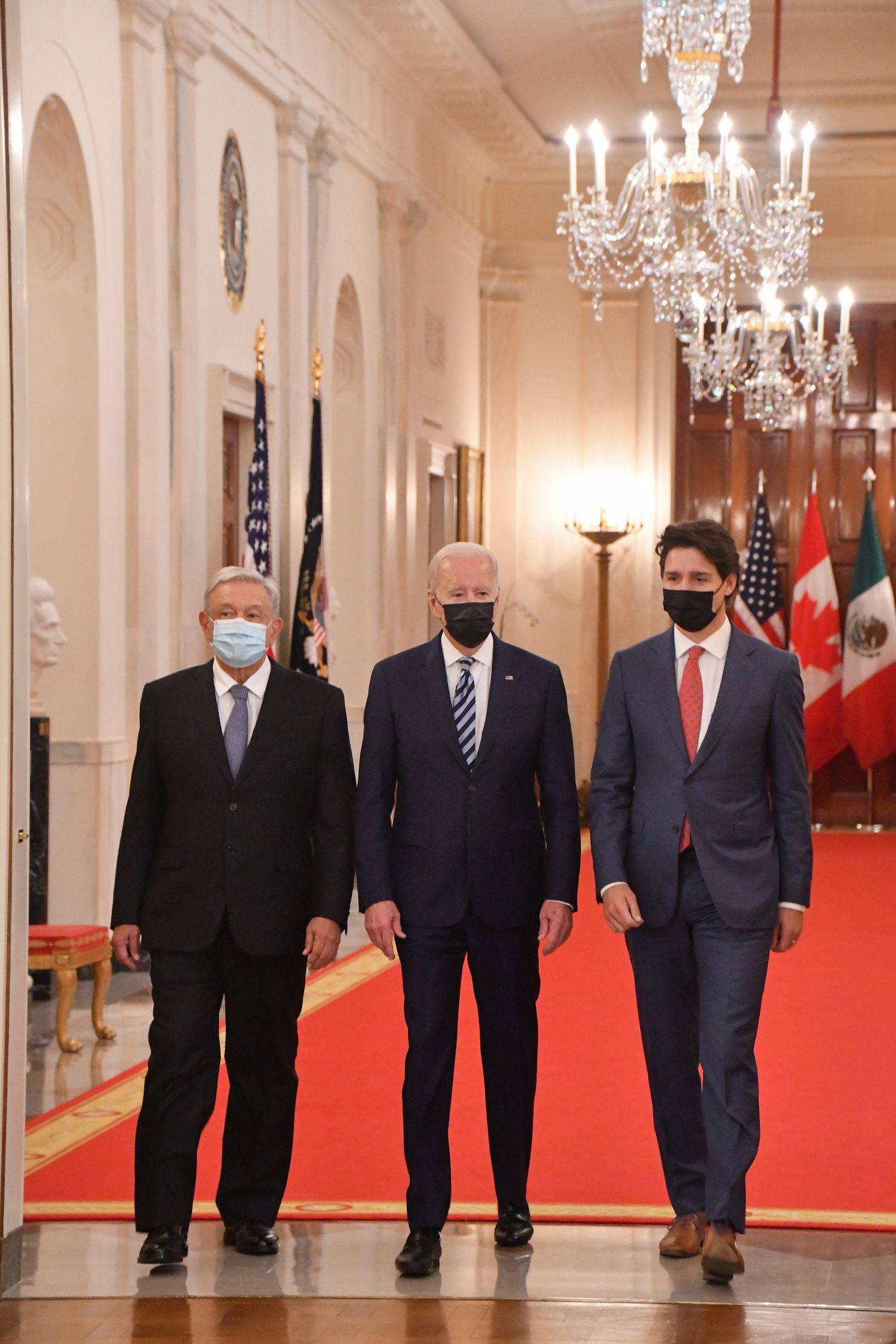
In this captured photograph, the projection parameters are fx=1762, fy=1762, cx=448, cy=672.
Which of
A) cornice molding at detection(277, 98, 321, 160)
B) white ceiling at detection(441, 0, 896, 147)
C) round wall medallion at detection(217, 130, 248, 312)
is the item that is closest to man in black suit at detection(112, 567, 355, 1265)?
round wall medallion at detection(217, 130, 248, 312)

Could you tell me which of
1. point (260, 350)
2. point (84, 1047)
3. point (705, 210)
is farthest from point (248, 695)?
point (705, 210)

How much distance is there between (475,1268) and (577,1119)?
170 cm

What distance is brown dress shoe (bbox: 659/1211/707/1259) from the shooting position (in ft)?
14.0

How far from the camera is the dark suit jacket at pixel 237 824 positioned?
423 cm

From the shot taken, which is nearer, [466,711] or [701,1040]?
[701,1040]

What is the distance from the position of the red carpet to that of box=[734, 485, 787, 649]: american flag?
6920 mm

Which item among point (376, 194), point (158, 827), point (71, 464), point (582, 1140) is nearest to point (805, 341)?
point (376, 194)

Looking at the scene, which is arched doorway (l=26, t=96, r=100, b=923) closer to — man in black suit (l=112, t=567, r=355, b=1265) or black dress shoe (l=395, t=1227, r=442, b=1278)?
man in black suit (l=112, t=567, r=355, b=1265)

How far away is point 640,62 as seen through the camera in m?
13.7

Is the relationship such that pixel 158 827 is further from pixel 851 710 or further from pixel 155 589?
pixel 851 710

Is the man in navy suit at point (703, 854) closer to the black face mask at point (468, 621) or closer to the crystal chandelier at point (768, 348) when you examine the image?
the black face mask at point (468, 621)

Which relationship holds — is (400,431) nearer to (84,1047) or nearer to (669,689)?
(84,1047)

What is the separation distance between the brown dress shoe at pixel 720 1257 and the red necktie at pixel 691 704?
883mm

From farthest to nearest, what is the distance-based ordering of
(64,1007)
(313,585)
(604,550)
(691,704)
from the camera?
(604,550) → (313,585) → (64,1007) → (691,704)
